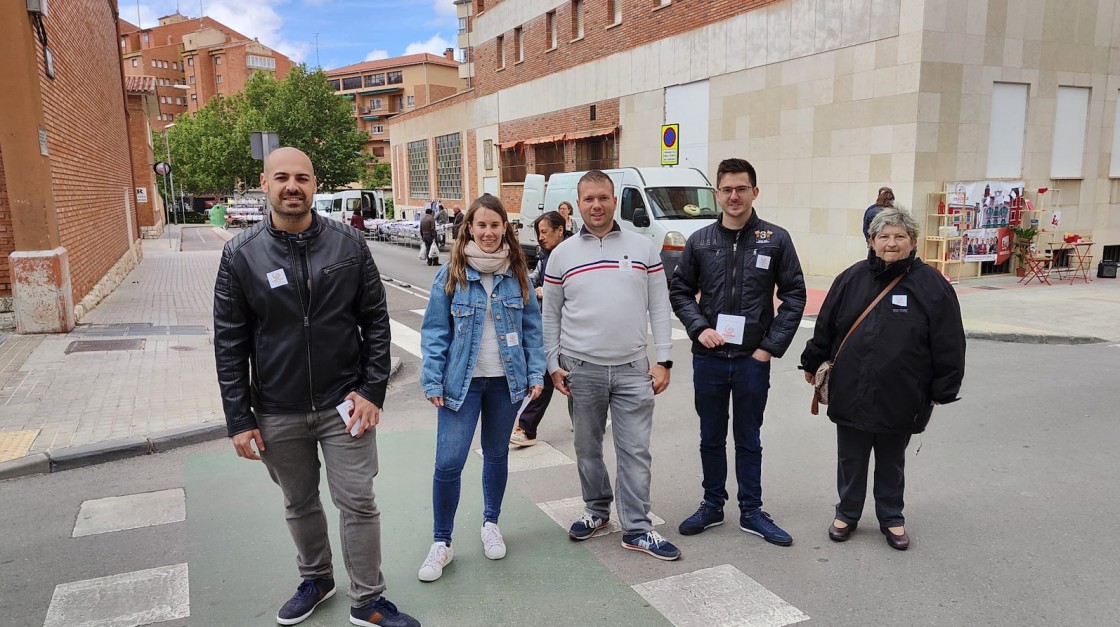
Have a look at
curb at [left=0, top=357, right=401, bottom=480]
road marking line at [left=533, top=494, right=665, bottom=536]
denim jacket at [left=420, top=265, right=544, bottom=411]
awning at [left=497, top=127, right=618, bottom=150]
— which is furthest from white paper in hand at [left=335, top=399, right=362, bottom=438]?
awning at [left=497, top=127, right=618, bottom=150]

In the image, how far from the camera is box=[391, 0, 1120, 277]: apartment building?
14.2 m

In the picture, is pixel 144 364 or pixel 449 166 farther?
pixel 449 166

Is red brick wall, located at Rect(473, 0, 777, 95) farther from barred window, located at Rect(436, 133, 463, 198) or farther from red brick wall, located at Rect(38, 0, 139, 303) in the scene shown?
red brick wall, located at Rect(38, 0, 139, 303)

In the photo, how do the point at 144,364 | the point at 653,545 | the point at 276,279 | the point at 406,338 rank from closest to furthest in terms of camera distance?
the point at 276,279 → the point at 653,545 → the point at 144,364 → the point at 406,338

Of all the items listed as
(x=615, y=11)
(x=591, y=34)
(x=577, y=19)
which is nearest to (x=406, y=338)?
(x=615, y=11)

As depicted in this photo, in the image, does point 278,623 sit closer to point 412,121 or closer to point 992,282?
point 992,282

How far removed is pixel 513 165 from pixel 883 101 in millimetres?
19371

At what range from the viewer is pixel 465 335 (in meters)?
3.71

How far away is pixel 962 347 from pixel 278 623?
359cm

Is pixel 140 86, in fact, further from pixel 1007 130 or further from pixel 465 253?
pixel 465 253

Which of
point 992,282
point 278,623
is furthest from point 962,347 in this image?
point 992,282

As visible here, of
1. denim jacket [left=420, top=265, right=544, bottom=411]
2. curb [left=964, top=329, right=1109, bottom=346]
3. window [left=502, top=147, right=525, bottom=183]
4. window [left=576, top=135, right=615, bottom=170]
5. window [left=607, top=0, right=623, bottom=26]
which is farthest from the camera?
window [left=502, top=147, right=525, bottom=183]

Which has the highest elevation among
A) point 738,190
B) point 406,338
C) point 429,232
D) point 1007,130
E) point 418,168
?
point 418,168

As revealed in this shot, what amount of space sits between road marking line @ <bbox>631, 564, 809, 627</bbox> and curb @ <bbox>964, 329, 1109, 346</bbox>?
7859 millimetres
